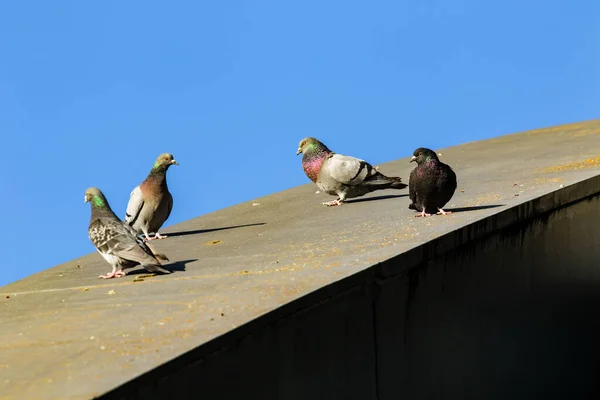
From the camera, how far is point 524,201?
23.6 feet

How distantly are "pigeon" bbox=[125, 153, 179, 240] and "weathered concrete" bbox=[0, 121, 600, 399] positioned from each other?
0.27m

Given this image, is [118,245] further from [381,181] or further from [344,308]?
[381,181]

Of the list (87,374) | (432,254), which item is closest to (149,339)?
(87,374)

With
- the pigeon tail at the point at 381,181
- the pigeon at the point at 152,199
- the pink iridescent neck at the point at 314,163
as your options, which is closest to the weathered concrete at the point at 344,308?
the pigeon tail at the point at 381,181

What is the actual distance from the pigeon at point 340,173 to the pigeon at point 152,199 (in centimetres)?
177

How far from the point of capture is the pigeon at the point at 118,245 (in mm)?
6285

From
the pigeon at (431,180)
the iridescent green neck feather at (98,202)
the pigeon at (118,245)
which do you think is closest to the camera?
the pigeon at (118,245)

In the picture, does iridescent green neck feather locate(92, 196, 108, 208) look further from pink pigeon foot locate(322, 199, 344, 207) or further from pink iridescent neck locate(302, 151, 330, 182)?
pink pigeon foot locate(322, 199, 344, 207)

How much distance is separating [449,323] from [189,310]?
1.86 metres

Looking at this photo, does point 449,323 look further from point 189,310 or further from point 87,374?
point 87,374

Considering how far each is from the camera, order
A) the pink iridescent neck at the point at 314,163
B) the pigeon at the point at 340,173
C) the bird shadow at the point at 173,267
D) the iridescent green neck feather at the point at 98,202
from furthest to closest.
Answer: the pink iridescent neck at the point at 314,163 → the pigeon at the point at 340,173 → the iridescent green neck feather at the point at 98,202 → the bird shadow at the point at 173,267

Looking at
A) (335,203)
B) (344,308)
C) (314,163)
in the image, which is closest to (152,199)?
(314,163)

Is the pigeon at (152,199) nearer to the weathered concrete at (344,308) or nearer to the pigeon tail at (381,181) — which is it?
the weathered concrete at (344,308)

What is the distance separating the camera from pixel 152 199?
8.23 meters
